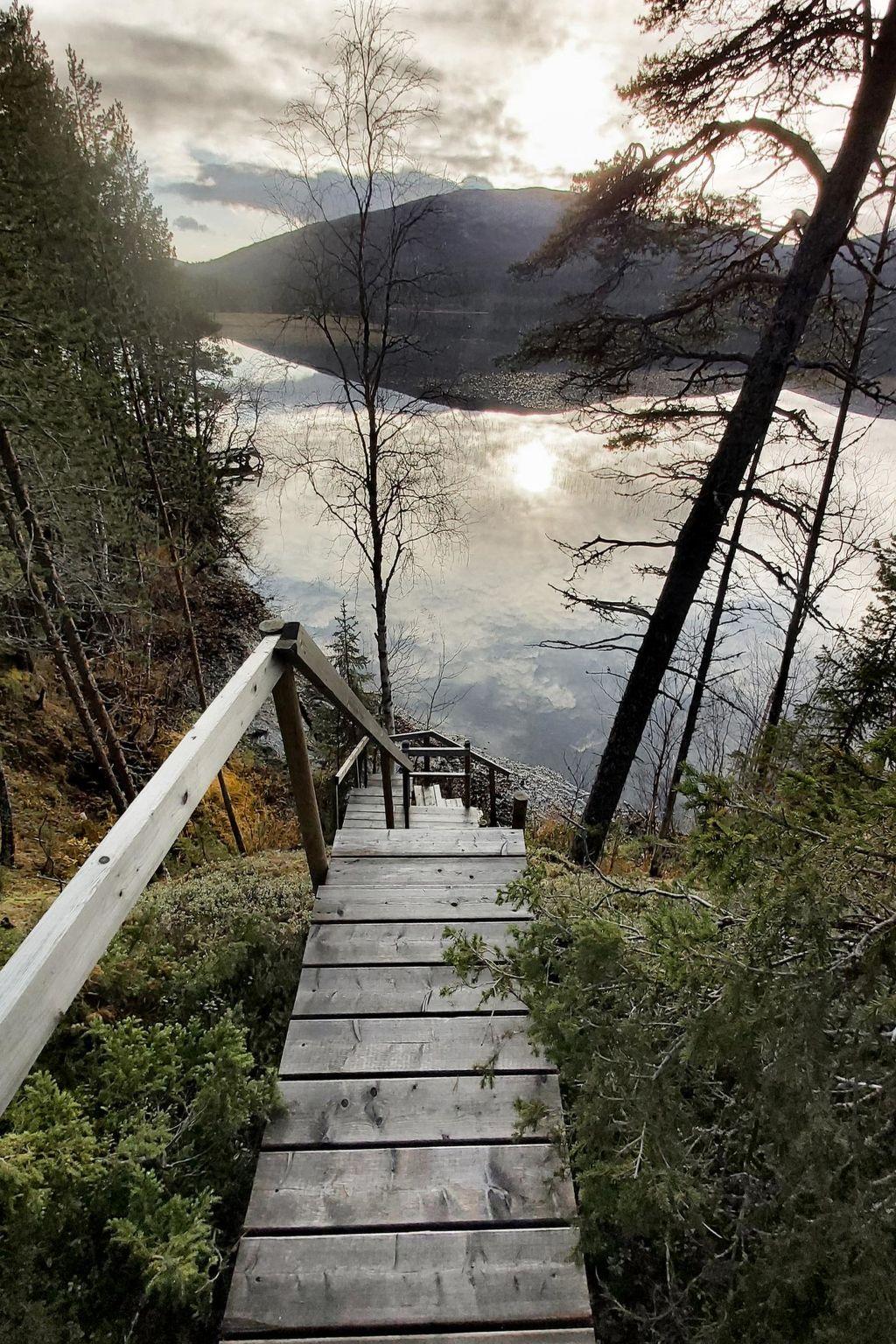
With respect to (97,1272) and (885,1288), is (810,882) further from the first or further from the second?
(97,1272)

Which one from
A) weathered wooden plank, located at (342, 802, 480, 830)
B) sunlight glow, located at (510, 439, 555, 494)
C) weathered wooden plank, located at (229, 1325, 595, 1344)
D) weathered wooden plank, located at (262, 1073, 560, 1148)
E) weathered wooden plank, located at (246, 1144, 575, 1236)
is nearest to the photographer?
weathered wooden plank, located at (229, 1325, 595, 1344)

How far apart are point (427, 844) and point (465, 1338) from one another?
2244mm

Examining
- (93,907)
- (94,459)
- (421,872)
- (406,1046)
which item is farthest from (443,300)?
(93,907)

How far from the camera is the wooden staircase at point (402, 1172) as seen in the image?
1.72m

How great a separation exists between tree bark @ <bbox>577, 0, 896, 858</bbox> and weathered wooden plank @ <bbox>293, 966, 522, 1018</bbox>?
1.17 metres

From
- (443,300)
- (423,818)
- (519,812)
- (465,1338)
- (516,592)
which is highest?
(443,300)

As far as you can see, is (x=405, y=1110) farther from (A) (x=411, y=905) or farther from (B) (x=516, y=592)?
(B) (x=516, y=592)

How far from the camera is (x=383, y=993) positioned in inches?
104

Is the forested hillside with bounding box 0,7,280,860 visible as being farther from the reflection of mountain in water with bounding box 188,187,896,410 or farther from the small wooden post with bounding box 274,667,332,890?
the small wooden post with bounding box 274,667,332,890

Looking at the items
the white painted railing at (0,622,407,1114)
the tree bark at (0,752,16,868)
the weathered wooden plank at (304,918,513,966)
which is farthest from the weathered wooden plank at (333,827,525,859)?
the tree bark at (0,752,16,868)

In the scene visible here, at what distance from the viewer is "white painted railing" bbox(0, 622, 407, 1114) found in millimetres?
868

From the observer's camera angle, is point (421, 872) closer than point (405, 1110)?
No

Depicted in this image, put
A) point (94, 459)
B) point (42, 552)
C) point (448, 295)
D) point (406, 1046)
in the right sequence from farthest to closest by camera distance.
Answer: point (448, 295)
point (94, 459)
point (42, 552)
point (406, 1046)

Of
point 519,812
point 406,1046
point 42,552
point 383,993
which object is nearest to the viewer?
point 406,1046
